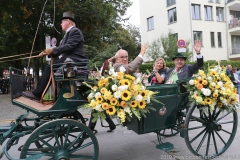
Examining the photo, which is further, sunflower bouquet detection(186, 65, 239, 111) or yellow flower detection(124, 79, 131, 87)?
sunflower bouquet detection(186, 65, 239, 111)

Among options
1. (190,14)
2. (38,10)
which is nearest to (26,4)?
(38,10)

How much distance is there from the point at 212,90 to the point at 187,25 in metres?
21.9

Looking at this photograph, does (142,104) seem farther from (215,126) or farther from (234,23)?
(234,23)

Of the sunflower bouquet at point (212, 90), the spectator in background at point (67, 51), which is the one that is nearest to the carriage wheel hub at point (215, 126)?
the sunflower bouquet at point (212, 90)

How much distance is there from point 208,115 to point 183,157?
2.51 feet

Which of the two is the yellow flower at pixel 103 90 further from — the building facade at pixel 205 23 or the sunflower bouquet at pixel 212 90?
the building facade at pixel 205 23

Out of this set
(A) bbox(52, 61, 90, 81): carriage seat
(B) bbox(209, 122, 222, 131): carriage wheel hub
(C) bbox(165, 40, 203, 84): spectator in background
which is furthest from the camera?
(C) bbox(165, 40, 203, 84): spectator in background

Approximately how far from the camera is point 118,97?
3.11 m

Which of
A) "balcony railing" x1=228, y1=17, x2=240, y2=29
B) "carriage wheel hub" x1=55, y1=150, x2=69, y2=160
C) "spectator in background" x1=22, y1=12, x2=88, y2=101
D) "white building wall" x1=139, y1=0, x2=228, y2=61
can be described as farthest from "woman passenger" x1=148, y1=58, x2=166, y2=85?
"balcony railing" x1=228, y1=17, x2=240, y2=29

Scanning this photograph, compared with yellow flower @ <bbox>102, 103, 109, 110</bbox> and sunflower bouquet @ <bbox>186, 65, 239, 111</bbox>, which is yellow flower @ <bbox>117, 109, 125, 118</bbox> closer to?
yellow flower @ <bbox>102, 103, 109, 110</bbox>

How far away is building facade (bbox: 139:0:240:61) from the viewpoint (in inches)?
973

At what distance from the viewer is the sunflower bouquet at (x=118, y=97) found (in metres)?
3.11

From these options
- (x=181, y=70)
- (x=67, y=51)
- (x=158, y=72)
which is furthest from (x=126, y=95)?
(x=158, y=72)

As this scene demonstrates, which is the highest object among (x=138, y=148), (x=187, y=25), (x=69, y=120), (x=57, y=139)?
(x=187, y=25)
